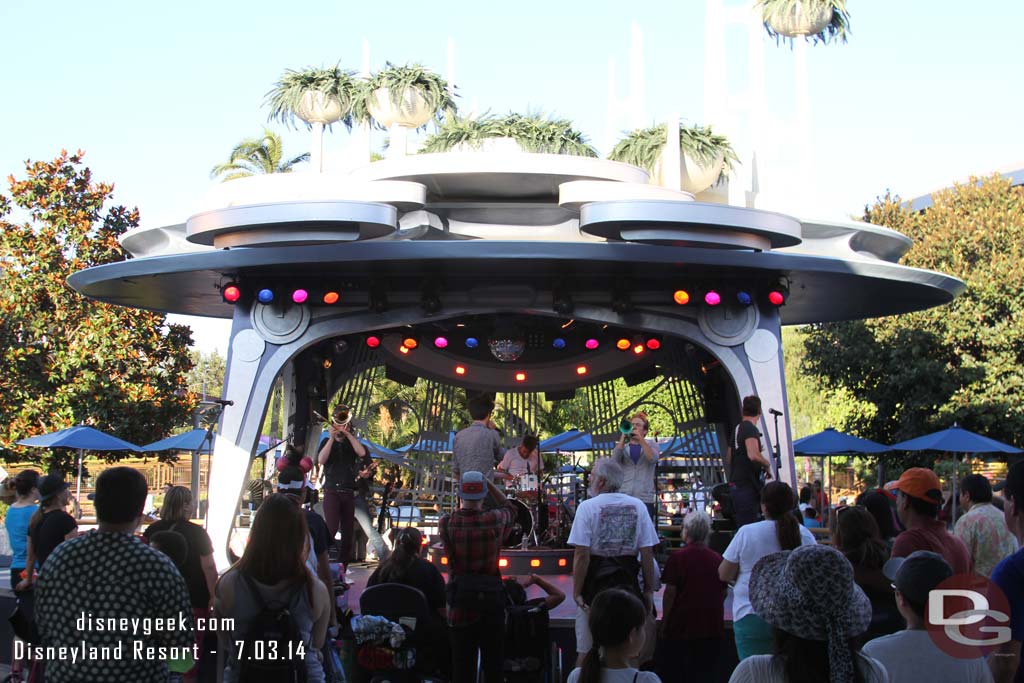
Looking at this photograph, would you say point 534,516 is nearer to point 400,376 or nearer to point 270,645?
point 400,376

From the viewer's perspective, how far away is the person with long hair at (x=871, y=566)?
6.13m

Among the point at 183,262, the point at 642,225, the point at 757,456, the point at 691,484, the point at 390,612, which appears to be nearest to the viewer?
the point at 390,612

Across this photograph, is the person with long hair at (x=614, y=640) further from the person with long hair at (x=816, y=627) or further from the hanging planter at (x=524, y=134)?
the hanging planter at (x=524, y=134)

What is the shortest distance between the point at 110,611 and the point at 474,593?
277cm

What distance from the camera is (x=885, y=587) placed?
6.17 meters

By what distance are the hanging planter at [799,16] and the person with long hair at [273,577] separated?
2451 cm

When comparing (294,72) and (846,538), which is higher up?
(294,72)

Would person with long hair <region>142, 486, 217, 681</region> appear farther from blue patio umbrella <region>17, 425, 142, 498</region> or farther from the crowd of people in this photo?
blue patio umbrella <region>17, 425, 142, 498</region>

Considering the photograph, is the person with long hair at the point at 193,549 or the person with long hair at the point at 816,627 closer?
the person with long hair at the point at 816,627

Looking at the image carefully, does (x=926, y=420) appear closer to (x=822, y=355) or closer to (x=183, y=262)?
(x=822, y=355)

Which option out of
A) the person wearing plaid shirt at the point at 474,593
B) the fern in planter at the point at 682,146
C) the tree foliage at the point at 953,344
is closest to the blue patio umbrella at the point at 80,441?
the fern in planter at the point at 682,146

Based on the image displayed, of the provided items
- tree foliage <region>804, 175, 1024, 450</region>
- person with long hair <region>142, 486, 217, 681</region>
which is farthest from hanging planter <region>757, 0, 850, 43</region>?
person with long hair <region>142, 486, 217, 681</region>

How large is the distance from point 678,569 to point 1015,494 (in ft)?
7.77

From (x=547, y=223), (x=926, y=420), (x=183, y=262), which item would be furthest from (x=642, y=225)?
(x=926, y=420)
